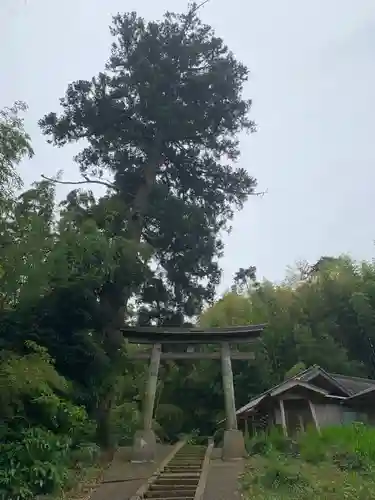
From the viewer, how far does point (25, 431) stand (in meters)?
8.73

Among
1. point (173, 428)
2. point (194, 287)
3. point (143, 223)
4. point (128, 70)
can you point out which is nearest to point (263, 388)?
point (173, 428)

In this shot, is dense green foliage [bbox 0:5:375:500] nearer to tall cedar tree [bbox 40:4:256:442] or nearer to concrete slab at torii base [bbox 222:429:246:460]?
tall cedar tree [bbox 40:4:256:442]

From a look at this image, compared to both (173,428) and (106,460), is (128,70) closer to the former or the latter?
(106,460)

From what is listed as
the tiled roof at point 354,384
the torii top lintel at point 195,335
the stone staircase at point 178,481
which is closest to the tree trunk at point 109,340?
the torii top lintel at point 195,335

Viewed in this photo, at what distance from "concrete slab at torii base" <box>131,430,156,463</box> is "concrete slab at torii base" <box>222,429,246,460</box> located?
171 centimetres

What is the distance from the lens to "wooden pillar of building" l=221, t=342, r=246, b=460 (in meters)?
12.3

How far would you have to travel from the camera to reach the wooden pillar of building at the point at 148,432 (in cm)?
1230

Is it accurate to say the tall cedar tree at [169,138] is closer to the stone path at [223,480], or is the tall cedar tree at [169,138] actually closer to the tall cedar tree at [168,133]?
the tall cedar tree at [168,133]

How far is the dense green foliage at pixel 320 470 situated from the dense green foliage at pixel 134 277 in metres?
3.26

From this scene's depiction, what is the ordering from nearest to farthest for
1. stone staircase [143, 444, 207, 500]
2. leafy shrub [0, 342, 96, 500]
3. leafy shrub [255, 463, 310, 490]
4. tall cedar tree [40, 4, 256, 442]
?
leafy shrub [255, 463, 310, 490] → leafy shrub [0, 342, 96, 500] → stone staircase [143, 444, 207, 500] → tall cedar tree [40, 4, 256, 442]

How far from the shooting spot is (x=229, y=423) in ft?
43.4

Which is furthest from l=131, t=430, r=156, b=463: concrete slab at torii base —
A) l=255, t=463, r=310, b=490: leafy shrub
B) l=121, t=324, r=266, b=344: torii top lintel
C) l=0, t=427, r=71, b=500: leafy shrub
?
l=255, t=463, r=310, b=490: leafy shrub

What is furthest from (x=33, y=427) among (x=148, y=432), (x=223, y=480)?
(x=148, y=432)

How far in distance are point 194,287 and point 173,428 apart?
11016 millimetres
